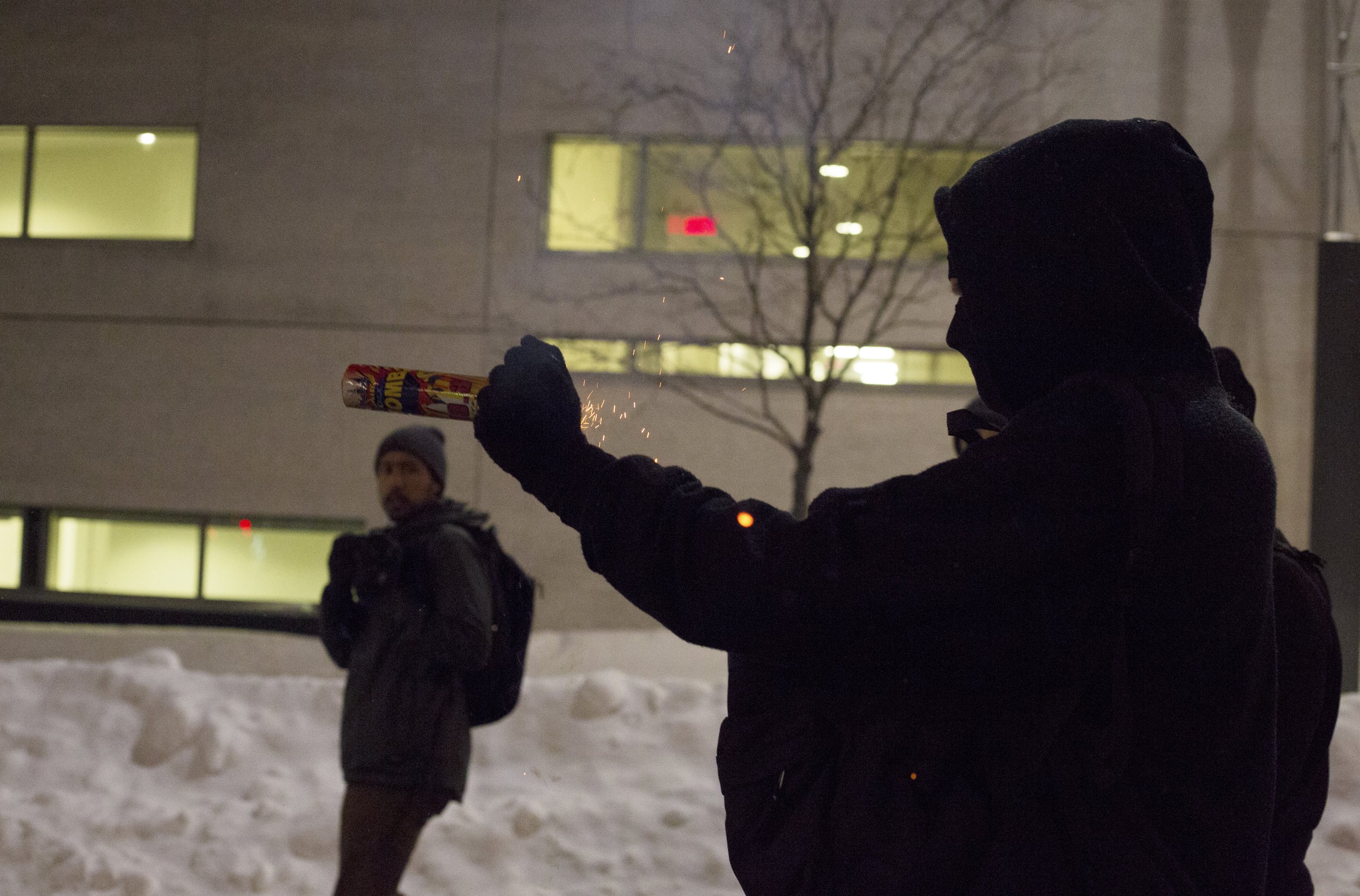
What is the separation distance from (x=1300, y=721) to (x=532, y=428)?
1.00 metres

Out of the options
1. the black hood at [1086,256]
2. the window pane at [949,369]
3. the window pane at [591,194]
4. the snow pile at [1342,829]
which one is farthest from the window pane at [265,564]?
the black hood at [1086,256]

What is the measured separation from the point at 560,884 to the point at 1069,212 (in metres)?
3.79

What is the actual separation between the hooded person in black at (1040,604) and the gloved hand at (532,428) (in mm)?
21

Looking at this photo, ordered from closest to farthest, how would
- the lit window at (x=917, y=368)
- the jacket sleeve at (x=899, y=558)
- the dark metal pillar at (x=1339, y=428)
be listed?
the jacket sleeve at (x=899, y=558) → the dark metal pillar at (x=1339, y=428) → the lit window at (x=917, y=368)

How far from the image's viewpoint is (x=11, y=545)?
8039 mm

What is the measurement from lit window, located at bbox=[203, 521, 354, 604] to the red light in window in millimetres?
3832

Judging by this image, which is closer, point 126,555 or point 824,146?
point 824,146

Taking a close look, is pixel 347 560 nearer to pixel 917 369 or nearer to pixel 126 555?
pixel 917 369

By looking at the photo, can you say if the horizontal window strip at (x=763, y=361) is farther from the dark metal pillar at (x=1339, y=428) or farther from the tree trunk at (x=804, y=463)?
the dark metal pillar at (x=1339, y=428)

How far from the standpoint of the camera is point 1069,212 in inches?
46.7

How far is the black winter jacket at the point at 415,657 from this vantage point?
3.34 metres

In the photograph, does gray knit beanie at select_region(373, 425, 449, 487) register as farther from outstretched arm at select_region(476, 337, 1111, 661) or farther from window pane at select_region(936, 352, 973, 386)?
window pane at select_region(936, 352, 973, 386)

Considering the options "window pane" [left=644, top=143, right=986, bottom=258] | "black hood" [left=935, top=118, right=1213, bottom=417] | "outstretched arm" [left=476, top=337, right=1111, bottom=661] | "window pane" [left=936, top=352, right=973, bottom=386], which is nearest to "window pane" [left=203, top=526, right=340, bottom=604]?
"window pane" [left=644, top=143, right=986, bottom=258]

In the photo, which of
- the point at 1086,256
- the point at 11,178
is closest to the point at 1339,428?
the point at 1086,256
